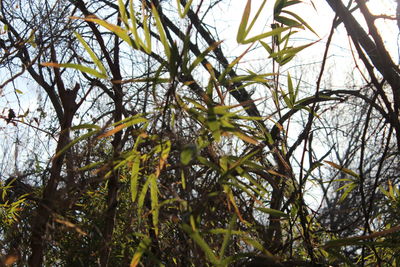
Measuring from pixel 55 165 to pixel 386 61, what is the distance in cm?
80

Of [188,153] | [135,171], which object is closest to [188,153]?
[188,153]

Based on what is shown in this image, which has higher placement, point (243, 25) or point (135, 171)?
point (243, 25)

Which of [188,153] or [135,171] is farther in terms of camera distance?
[135,171]

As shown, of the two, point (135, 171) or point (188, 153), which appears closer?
point (188, 153)

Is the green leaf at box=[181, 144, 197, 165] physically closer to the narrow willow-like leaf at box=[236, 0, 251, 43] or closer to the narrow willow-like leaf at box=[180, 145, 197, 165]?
the narrow willow-like leaf at box=[180, 145, 197, 165]

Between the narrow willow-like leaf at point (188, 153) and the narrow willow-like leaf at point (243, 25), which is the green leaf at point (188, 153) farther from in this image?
the narrow willow-like leaf at point (243, 25)

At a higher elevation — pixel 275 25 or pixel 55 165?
pixel 275 25

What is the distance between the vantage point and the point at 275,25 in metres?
1.02

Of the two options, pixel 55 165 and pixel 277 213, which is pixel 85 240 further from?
pixel 277 213

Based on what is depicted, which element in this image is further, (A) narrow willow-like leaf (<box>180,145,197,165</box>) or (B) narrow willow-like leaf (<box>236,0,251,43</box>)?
(B) narrow willow-like leaf (<box>236,0,251,43</box>)

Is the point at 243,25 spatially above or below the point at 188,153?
above

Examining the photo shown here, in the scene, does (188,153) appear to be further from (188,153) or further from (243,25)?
(243,25)

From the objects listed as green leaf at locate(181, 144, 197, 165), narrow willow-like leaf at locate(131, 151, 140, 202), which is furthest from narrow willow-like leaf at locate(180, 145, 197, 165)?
narrow willow-like leaf at locate(131, 151, 140, 202)

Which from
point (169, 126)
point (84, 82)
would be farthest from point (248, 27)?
point (84, 82)
